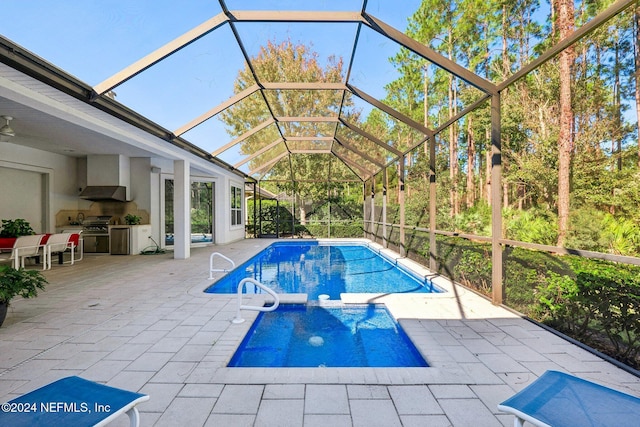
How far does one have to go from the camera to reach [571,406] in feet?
4.54

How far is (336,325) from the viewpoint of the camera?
4000 millimetres

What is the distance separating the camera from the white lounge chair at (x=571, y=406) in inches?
50.6

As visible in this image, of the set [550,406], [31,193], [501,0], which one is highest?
[501,0]

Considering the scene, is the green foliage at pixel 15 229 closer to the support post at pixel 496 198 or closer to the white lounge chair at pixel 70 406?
the white lounge chair at pixel 70 406

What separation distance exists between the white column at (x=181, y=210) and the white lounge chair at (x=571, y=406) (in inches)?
321

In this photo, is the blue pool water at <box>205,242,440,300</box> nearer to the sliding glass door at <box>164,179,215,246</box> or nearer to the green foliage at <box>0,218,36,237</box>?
the sliding glass door at <box>164,179,215,246</box>

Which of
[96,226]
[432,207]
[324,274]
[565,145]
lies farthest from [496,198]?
[96,226]

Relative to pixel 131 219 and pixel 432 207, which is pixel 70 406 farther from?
pixel 131 219

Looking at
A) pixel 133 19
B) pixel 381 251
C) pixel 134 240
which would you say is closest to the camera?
pixel 133 19

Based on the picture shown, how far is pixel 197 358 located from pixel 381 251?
7.89 meters

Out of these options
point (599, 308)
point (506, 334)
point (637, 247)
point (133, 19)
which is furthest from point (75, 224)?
point (637, 247)

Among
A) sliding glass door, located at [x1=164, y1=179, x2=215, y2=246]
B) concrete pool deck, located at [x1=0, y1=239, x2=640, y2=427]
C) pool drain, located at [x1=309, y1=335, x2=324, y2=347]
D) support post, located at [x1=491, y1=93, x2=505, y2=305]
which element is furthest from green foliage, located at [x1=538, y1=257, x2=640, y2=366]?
sliding glass door, located at [x1=164, y1=179, x2=215, y2=246]

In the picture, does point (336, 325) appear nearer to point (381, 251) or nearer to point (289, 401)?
point (289, 401)

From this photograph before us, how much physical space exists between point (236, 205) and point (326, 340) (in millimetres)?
10816
